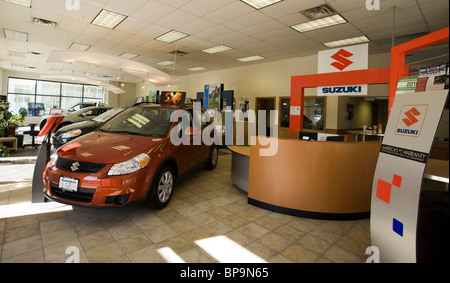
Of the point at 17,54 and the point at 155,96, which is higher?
the point at 17,54

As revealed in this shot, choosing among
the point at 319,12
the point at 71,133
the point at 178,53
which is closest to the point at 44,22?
the point at 71,133

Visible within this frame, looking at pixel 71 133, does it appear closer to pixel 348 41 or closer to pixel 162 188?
pixel 162 188

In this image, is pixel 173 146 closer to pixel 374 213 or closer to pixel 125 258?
pixel 125 258

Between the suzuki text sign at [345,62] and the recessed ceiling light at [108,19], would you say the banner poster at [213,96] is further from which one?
the suzuki text sign at [345,62]

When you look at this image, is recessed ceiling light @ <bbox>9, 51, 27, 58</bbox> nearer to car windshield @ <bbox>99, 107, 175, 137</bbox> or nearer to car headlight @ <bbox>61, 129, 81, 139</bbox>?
car headlight @ <bbox>61, 129, 81, 139</bbox>

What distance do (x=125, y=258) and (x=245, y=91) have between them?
28.7 feet

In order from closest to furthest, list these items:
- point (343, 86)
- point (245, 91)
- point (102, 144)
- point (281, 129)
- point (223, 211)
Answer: point (102, 144)
point (223, 211)
point (343, 86)
point (281, 129)
point (245, 91)

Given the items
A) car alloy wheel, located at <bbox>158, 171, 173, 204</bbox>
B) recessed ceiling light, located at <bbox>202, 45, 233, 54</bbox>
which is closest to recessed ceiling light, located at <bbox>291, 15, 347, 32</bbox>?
recessed ceiling light, located at <bbox>202, 45, 233, 54</bbox>

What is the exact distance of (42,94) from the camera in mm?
15336

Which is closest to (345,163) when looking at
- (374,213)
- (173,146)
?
(374,213)

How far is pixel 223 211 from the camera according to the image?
3.20m

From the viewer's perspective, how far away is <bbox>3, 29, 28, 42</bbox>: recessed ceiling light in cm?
665

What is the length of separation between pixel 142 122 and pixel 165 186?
3.46 ft

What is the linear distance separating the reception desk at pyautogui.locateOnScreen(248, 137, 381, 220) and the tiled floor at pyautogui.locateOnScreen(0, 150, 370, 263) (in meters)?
0.16
